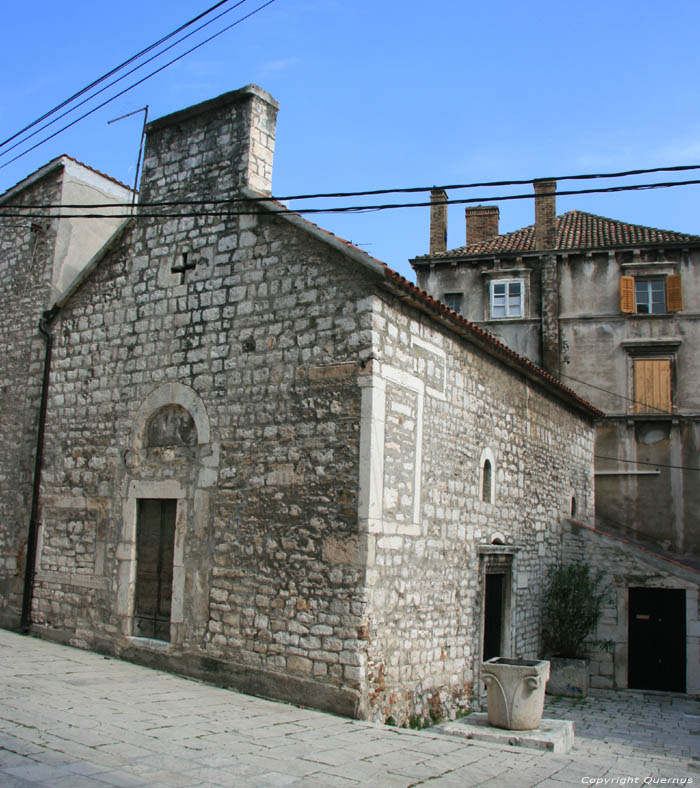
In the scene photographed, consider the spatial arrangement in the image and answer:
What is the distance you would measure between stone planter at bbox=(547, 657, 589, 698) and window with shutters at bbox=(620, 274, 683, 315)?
38.3ft

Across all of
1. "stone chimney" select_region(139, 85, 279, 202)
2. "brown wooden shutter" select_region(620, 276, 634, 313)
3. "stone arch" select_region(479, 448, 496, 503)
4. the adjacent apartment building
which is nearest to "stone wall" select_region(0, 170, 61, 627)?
"stone chimney" select_region(139, 85, 279, 202)

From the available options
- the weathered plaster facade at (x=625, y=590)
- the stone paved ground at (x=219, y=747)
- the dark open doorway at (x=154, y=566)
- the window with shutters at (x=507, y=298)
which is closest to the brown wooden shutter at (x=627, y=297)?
the window with shutters at (x=507, y=298)

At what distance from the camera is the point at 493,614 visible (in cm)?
1137

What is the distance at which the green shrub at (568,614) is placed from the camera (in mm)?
13094

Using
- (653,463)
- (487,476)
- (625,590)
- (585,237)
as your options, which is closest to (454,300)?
(585,237)

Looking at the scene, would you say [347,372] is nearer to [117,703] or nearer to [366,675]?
[366,675]

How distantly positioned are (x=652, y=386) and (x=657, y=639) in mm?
8927

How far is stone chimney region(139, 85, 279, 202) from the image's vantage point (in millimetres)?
9789

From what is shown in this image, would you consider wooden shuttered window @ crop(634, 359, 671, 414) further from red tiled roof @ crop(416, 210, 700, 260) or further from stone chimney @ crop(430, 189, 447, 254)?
stone chimney @ crop(430, 189, 447, 254)

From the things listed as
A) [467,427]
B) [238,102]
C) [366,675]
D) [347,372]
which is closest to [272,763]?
[366,675]

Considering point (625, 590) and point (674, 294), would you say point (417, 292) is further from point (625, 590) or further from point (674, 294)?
point (674, 294)

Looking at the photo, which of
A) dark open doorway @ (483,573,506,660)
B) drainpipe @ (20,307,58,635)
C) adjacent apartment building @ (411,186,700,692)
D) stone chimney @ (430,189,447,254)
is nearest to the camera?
drainpipe @ (20,307,58,635)

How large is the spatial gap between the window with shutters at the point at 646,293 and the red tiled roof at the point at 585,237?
1011 millimetres

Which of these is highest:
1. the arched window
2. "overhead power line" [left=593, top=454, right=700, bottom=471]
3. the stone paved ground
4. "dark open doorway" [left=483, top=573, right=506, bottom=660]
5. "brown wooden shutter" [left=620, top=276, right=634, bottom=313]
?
"brown wooden shutter" [left=620, top=276, right=634, bottom=313]
